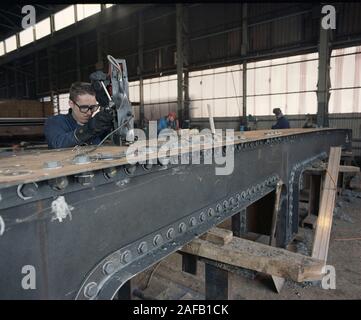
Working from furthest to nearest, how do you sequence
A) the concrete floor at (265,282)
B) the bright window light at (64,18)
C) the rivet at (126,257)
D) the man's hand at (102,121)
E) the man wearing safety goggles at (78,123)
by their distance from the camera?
the bright window light at (64,18) < the concrete floor at (265,282) < the man wearing safety goggles at (78,123) < the man's hand at (102,121) < the rivet at (126,257)

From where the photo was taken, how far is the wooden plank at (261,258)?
154 cm

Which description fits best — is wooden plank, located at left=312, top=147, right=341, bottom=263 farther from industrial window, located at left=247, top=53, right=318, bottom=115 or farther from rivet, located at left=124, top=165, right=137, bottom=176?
industrial window, located at left=247, top=53, right=318, bottom=115

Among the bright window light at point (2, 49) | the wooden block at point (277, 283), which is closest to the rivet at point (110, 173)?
the wooden block at point (277, 283)

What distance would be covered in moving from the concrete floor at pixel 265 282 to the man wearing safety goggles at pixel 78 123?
1516 millimetres

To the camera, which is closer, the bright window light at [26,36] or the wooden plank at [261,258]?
the wooden plank at [261,258]

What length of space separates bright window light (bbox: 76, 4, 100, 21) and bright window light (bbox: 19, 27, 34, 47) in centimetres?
584

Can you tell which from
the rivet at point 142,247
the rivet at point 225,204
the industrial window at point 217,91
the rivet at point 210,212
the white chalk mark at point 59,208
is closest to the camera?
the white chalk mark at point 59,208

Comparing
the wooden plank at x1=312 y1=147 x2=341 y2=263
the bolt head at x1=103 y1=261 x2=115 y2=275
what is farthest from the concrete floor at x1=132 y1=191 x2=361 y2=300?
the bolt head at x1=103 y1=261 x2=115 y2=275

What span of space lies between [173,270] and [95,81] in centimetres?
251

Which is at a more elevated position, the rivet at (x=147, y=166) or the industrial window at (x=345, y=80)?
the industrial window at (x=345, y=80)

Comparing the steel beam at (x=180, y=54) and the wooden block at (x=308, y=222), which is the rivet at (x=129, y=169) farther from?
the steel beam at (x=180, y=54)

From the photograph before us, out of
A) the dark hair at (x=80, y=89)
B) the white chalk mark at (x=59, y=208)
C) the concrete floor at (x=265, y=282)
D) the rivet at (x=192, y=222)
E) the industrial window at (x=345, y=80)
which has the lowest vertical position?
the concrete floor at (x=265, y=282)

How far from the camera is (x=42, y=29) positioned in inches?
779

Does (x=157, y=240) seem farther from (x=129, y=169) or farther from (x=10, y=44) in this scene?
(x=10, y=44)
